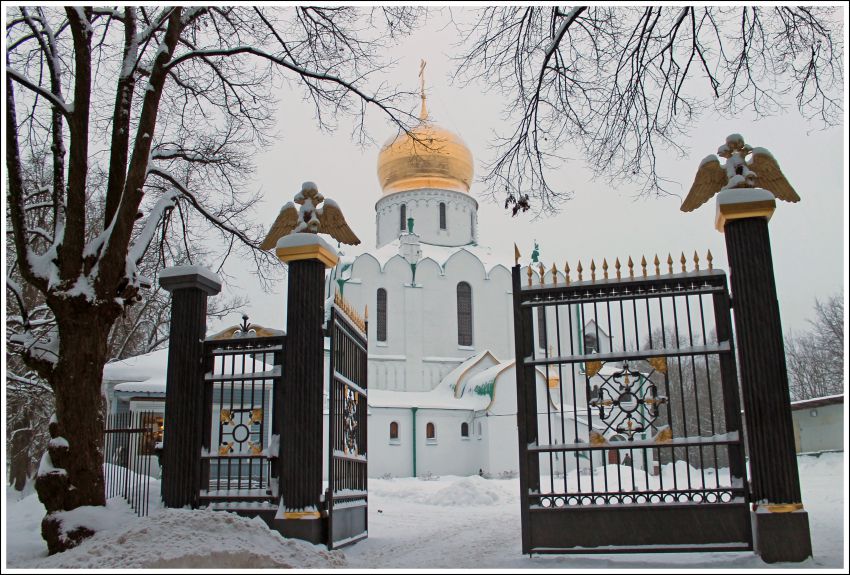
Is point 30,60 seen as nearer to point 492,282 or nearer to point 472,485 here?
point 472,485

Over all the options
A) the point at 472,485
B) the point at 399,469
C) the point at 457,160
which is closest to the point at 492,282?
the point at 457,160

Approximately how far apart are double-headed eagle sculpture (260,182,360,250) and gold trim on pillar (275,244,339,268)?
47 centimetres

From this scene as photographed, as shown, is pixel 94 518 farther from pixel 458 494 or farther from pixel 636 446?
pixel 458 494

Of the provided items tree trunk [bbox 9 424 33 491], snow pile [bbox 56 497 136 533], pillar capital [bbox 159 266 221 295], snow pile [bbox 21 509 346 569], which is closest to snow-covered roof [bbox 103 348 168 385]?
pillar capital [bbox 159 266 221 295]

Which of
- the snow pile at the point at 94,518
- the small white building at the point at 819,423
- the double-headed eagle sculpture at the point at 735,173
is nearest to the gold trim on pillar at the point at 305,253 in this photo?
the snow pile at the point at 94,518

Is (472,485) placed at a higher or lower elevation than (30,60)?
lower

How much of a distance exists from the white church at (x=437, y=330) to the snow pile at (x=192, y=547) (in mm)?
17380

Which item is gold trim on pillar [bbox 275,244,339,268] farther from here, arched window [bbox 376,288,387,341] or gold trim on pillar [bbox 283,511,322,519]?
arched window [bbox 376,288,387,341]

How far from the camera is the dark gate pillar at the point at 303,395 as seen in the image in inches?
306

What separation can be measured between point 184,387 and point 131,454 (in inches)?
90.3

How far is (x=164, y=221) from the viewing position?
37.4 feet

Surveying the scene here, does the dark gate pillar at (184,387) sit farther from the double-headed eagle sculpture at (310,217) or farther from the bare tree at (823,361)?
the bare tree at (823,361)

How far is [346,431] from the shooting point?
9023mm

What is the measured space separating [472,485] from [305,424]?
1129 cm
